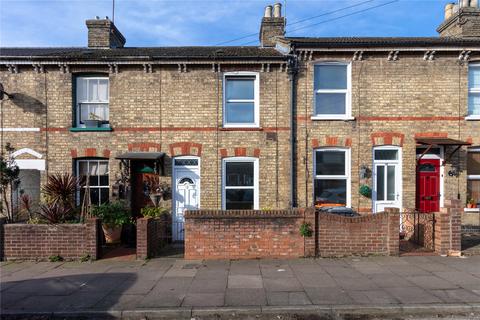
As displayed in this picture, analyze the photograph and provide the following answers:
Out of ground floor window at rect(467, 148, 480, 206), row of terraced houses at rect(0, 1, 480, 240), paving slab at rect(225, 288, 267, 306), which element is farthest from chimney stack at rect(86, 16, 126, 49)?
ground floor window at rect(467, 148, 480, 206)

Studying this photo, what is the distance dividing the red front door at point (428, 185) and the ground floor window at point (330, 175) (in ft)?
7.96

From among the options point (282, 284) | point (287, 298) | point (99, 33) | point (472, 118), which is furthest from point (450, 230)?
point (99, 33)

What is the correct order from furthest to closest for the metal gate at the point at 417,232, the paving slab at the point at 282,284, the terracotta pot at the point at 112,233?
the terracotta pot at the point at 112,233 → the metal gate at the point at 417,232 → the paving slab at the point at 282,284

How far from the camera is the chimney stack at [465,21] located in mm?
11258

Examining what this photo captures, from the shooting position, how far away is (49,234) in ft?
27.2

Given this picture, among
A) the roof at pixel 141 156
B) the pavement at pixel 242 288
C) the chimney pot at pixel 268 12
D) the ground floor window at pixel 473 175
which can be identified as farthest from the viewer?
the chimney pot at pixel 268 12

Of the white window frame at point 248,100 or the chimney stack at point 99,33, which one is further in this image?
the chimney stack at point 99,33

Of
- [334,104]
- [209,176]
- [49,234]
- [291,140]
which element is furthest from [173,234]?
[334,104]

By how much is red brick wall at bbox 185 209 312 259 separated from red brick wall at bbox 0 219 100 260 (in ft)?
8.18

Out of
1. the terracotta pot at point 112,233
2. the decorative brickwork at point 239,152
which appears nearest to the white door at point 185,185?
the decorative brickwork at point 239,152

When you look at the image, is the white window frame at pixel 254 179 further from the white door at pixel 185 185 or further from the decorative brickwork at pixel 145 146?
the decorative brickwork at pixel 145 146

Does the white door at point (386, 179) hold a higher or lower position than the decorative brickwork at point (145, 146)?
lower

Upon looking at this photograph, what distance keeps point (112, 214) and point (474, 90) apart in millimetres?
11995

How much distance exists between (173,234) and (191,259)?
2457 millimetres
